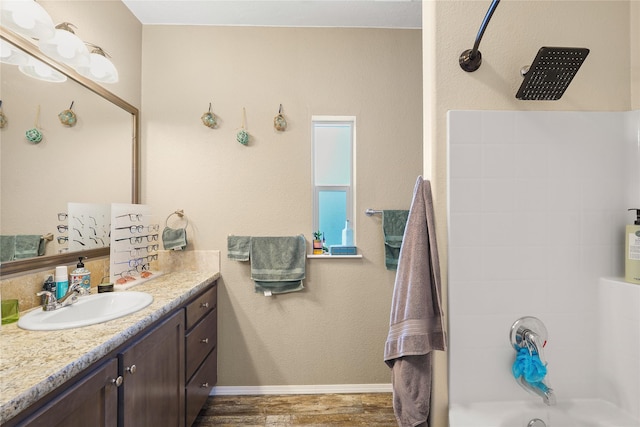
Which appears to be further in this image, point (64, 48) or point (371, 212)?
point (371, 212)

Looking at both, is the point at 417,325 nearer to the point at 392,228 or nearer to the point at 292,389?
the point at 392,228

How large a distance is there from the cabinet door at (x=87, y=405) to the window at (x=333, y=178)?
4.84ft

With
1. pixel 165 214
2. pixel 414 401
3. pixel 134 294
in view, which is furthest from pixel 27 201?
pixel 414 401

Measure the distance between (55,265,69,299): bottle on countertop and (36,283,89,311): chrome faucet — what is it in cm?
5

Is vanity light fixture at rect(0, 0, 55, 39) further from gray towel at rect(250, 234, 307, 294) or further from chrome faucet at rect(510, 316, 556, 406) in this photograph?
chrome faucet at rect(510, 316, 556, 406)

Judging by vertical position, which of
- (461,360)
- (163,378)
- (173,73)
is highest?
(173,73)

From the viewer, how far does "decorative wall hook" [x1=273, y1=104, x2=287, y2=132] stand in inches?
80.1

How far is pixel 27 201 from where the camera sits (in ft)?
4.00

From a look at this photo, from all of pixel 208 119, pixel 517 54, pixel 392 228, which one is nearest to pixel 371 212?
pixel 392 228

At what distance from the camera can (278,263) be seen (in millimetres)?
2006

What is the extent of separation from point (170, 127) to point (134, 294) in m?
1.22

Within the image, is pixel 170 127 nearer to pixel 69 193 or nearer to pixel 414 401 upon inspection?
pixel 69 193

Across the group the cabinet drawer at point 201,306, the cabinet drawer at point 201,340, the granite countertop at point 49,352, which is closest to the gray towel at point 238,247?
the cabinet drawer at point 201,306

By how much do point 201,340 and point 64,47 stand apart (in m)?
1.64
